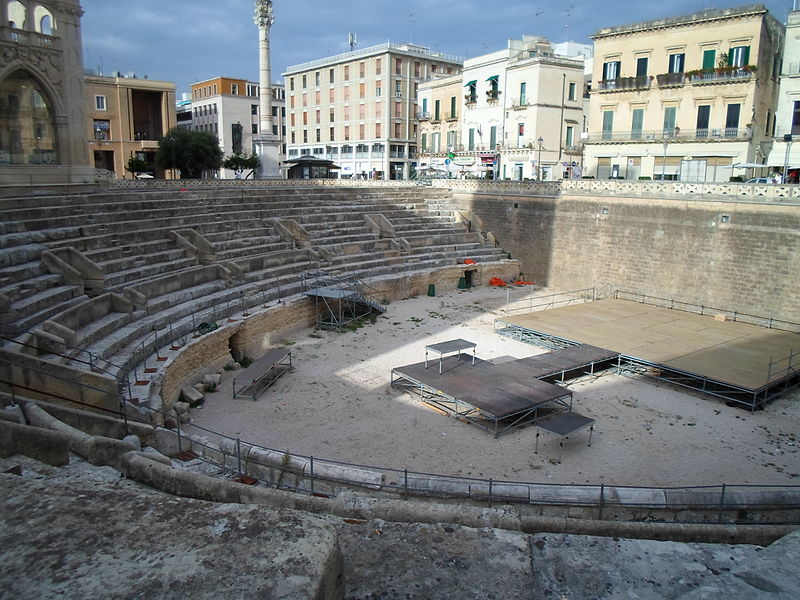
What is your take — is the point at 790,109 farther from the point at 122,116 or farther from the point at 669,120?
the point at 122,116

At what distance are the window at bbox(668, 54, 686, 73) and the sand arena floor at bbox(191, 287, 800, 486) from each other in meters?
19.3

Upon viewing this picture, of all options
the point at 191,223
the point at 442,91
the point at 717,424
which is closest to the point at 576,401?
the point at 717,424

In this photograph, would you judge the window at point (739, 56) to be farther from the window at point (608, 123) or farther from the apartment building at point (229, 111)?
the apartment building at point (229, 111)

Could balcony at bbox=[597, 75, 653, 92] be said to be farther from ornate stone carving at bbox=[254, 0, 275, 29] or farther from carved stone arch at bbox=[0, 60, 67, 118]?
carved stone arch at bbox=[0, 60, 67, 118]

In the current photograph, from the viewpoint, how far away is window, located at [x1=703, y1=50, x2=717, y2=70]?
27.6m

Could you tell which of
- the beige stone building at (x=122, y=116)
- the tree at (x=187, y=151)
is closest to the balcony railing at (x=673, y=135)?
the tree at (x=187, y=151)

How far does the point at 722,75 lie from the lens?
27.3 metres

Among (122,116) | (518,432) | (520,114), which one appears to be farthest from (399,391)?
(122,116)

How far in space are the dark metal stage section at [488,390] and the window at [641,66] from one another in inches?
802

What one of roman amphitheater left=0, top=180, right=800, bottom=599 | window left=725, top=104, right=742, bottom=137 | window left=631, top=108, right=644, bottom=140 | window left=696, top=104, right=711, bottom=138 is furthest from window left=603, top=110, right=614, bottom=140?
roman amphitheater left=0, top=180, right=800, bottom=599

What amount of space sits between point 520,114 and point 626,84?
8.54 m

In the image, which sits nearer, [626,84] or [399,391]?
[399,391]

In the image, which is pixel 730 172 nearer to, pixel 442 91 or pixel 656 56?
pixel 656 56

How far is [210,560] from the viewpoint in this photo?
374cm
